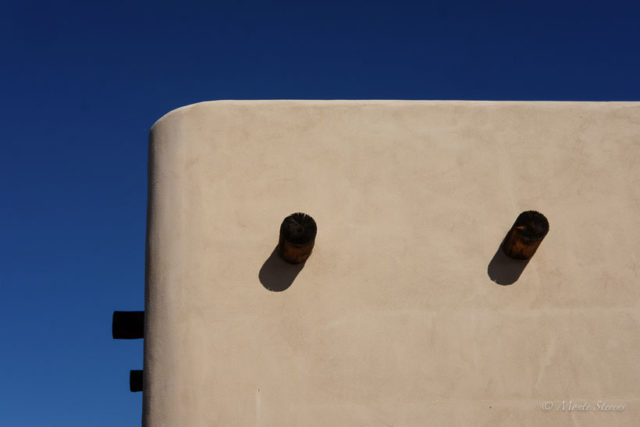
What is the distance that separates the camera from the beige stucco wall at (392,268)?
3.99 m

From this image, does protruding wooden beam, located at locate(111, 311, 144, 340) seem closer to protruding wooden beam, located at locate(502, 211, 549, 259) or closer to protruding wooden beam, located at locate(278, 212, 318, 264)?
protruding wooden beam, located at locate(278, 212, 318, 264)

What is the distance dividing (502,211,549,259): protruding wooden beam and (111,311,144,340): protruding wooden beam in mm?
2637

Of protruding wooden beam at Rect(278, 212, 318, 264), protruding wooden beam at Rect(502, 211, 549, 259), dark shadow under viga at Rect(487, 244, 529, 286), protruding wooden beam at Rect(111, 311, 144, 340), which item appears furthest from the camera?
protruding wooden beam at Rect(111, 311, 144, 340)

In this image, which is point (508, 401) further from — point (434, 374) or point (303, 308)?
point (303, 308)

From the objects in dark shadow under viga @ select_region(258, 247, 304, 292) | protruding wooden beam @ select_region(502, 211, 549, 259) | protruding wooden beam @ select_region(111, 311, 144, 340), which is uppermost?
protruding wooden beam @ select_region(502, 211, 549, 259)

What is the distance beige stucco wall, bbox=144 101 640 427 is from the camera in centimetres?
399

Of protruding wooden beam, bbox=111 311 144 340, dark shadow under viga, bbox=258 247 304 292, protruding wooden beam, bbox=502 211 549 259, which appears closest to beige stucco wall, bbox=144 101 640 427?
dark shadow under viga, bbox=258 247 304 292

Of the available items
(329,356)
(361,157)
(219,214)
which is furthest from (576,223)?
(219,214)

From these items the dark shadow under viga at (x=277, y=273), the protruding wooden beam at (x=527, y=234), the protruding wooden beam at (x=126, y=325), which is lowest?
the protruding wooden beam at (x=126, y=325)

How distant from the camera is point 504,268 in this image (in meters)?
4.27

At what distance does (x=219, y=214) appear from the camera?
4285mm

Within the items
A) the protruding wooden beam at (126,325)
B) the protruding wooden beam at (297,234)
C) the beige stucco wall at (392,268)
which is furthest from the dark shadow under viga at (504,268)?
the protruding wooden beam at (126,325)

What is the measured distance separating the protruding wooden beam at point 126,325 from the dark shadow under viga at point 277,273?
1.15 m

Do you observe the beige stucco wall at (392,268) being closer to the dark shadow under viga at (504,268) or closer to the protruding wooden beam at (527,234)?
the dark shadow under viga at (504,268)
